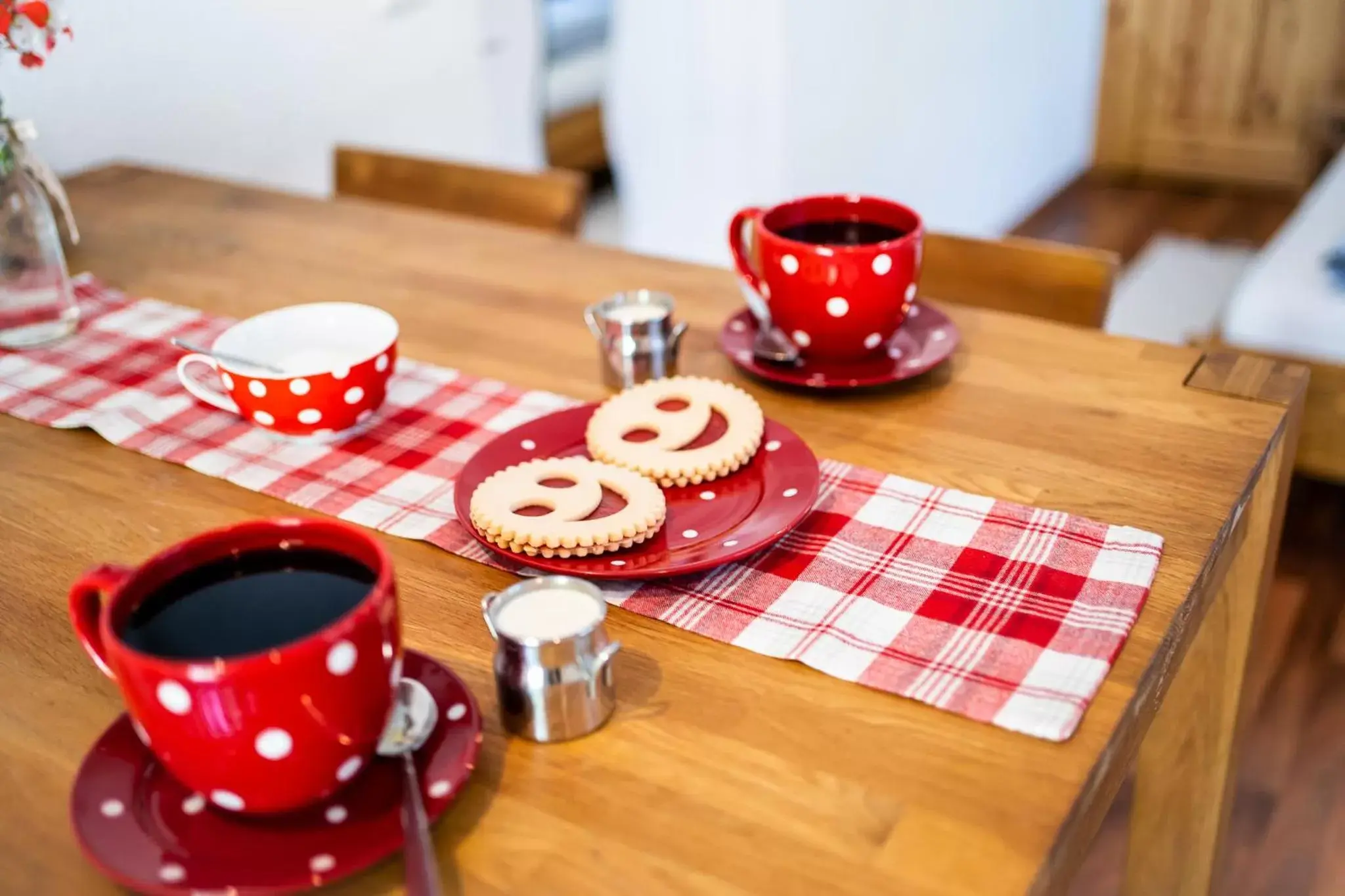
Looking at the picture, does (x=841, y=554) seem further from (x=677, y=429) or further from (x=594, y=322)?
(x=594, y=322)

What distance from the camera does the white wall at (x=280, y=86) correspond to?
1.68 metres

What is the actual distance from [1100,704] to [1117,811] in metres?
1.08

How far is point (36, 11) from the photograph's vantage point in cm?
103

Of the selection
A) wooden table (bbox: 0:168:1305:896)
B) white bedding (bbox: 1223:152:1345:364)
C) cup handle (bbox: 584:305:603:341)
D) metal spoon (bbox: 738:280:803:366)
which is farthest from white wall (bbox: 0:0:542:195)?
white bedding (bbox: 1223:152:1345:364)

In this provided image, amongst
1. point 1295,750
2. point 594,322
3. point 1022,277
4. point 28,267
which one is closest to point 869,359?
point 594,322

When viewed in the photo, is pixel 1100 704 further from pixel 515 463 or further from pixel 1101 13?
pixel 1101 13

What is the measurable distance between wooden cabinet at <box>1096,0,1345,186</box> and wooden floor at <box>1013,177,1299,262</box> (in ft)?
0.33

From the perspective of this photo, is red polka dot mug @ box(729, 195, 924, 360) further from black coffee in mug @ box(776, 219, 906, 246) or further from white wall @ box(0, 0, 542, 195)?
white wall @ box(0, 0, 542, 195)

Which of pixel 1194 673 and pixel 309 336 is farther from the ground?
pixel 309 336

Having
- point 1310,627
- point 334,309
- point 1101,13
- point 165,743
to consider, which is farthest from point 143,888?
point 1101,13

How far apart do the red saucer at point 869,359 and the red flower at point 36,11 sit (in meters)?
0.64

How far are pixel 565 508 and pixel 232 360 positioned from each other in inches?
13.5

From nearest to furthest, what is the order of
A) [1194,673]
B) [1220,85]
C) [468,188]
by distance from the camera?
[1194,673]
[468,188]
[1220,85]

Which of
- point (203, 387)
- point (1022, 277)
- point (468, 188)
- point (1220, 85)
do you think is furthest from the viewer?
point (1220, 85)
